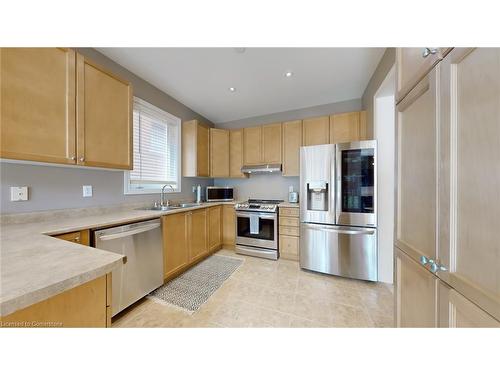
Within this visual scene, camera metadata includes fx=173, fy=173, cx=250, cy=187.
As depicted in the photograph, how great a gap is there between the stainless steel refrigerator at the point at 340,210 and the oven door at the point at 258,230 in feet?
1.66

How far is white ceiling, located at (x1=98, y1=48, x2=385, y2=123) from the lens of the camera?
182cm

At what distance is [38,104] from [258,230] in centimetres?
268

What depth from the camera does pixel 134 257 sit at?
164 cm

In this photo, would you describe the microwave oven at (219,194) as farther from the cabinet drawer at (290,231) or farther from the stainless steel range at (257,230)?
the cabinet drawer at (290,231)

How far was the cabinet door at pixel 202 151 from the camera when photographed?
3.09m

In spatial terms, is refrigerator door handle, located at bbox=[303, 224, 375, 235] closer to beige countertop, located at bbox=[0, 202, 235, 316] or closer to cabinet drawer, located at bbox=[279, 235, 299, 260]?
cabinet drawer, located at bbox=[279, 235, 299, 260]

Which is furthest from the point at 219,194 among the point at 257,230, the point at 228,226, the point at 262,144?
the point at 262,144

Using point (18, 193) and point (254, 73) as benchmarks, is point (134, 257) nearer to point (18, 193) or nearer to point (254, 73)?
point (18, 193)

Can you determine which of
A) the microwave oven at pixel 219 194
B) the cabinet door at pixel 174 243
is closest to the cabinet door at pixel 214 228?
the microwave oven at pixel 219 194

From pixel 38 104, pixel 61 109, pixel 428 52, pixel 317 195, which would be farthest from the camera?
pixel 317 195

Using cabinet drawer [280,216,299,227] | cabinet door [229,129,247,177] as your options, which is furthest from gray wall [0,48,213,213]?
cabinet drawer [280,216,299,227]
